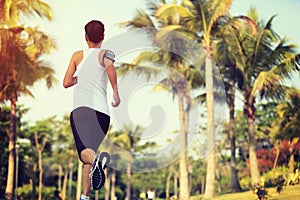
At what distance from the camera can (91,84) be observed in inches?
138

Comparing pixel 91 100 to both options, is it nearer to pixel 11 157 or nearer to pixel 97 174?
pixel 97 174

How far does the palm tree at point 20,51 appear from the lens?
29.0 feet

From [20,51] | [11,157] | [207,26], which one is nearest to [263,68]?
[207,26]

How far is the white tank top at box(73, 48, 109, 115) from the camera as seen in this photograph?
3.45 metres

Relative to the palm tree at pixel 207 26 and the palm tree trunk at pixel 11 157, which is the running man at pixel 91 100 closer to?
the palm tree at pixel 207 26

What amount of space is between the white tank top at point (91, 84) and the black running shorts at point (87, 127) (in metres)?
0.04

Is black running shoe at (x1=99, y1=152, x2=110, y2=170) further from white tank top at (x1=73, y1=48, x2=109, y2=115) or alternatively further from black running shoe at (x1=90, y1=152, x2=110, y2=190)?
white tank top at (x1=73, y1=48, x2=109, y2=115)

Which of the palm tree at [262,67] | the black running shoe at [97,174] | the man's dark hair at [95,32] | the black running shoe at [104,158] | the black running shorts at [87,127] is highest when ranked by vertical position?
the palm tree at [262,67]

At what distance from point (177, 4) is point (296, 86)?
2153 mm

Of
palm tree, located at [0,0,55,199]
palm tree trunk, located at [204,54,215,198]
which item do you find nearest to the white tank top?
palm tree trunk, located at [204,54,215,198]

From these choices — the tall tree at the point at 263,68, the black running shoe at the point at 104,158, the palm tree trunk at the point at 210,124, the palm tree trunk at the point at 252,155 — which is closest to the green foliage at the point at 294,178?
the tall tree at the point at 263,68

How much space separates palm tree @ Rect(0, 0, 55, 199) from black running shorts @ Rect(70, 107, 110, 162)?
544 centimetres

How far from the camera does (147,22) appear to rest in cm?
843

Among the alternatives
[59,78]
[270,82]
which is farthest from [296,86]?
[59,78]
